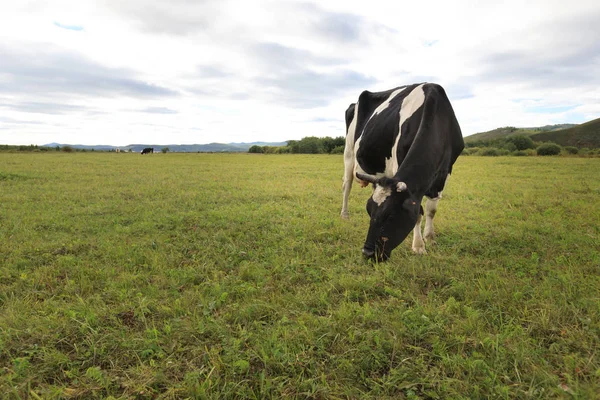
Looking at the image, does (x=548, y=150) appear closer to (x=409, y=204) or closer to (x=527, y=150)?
(x=527, y=150)

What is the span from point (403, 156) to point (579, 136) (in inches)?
2435

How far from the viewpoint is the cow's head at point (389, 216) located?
154 inches

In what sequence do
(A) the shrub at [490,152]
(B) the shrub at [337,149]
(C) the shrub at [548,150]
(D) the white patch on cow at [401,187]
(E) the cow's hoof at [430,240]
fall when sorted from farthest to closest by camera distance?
(B) the shrub at [337,149] < (A) the shrub at [490,152] < (C) the shrub at [548,150] < (E) the cow's hoof at [430,240] < (D) the white patch on cow at [401,187]

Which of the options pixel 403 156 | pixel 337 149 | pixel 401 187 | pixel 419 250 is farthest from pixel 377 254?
pixel 337 149

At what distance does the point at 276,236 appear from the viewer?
589 cm

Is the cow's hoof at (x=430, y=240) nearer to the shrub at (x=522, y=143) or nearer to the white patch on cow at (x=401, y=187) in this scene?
the white patch on cow at (x=401, y=187)

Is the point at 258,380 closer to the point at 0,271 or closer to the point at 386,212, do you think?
the point at 386,212

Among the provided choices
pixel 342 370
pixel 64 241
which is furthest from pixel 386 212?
pixel 64 241

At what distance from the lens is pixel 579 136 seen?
50062mm

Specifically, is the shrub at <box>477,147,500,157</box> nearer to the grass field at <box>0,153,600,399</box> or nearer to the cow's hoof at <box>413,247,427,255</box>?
the grass field at <box>0,153,600,399</box>

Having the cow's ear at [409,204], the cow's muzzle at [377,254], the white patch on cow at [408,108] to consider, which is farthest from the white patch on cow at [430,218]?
the cow's muzzle at [377,254]

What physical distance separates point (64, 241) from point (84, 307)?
9.34 feet

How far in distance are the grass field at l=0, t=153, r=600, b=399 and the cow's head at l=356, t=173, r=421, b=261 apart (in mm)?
361

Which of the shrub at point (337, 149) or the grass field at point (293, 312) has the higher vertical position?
the shrub at point (337, 149)
